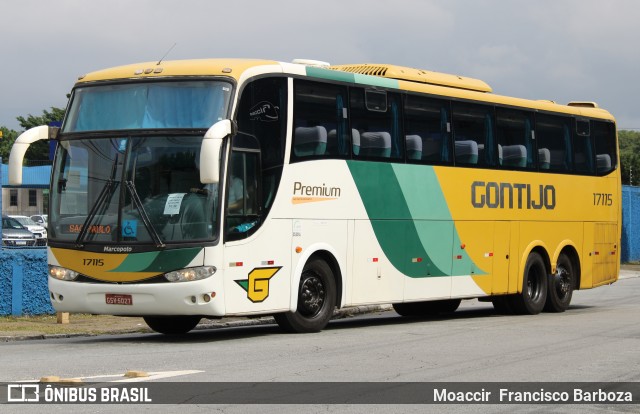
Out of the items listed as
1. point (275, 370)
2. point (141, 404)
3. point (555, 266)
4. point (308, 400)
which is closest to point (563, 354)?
point (275, 370)

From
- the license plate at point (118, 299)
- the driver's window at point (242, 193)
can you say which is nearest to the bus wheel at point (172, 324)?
the license plate at point (118, 299)

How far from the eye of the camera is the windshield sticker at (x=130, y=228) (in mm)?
15227

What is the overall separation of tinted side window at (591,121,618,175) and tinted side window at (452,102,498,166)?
405 centimetres

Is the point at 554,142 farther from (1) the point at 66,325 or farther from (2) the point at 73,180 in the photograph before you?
(2) the point at 73,180

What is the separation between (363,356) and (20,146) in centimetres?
555

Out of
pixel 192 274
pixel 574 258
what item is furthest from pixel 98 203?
pixel 574 258

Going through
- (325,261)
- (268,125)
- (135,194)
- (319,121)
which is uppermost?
(319,121)

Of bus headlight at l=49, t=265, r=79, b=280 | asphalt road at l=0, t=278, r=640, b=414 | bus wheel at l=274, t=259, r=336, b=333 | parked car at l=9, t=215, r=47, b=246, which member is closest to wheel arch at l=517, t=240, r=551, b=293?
asphalt road at l=0, t=278, r=640, b=414

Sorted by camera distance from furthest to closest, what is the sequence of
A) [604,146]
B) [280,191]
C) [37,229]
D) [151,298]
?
[37,229]
[604,146]
[280,191]
[151,298]

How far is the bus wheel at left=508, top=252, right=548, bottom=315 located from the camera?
72.1 ft

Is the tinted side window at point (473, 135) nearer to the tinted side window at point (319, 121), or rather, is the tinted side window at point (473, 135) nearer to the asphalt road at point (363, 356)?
the asphalt road at point (363, 356)

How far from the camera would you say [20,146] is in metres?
15.7

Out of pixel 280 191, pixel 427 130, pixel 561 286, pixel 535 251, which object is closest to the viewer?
pixel 280 191

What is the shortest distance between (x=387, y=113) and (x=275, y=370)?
24.0 ft
